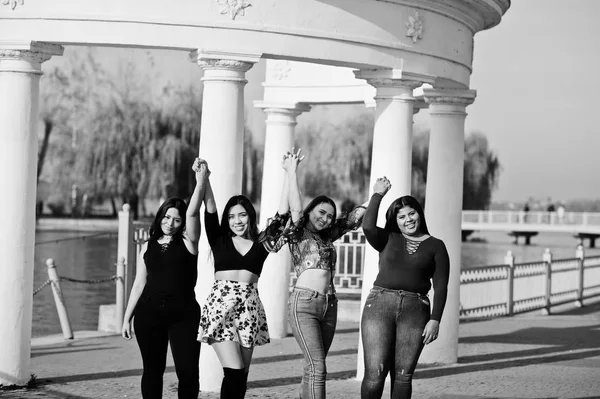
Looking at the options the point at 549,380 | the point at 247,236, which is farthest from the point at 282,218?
the point at 549,380

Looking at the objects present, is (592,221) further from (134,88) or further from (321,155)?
(134,88)

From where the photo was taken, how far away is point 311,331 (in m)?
9.00

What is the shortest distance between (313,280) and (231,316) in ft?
2.33

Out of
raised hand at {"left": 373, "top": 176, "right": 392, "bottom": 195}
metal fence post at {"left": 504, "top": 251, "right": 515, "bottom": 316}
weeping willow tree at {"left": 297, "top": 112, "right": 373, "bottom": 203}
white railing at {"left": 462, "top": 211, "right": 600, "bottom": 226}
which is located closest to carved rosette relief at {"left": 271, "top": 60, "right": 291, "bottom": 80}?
metal fence post at {"left": 504, "top": 251, "right": 515, "bottom": 316}

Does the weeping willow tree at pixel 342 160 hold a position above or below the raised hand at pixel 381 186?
above

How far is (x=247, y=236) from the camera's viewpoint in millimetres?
9078

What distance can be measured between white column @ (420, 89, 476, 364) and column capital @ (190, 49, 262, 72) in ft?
12.6

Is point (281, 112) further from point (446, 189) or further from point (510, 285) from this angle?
point (510, 285)

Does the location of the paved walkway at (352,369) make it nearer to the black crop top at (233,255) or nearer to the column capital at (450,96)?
the black crop top at (233,255)

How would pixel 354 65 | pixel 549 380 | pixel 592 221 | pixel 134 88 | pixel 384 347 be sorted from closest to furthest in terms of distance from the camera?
pixel 384 347
pixel 354 65
pixel 549 380
pixel 134 88
pixel 592 221

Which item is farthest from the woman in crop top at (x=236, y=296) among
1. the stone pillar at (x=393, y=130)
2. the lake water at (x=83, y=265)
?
the lake water at (x=83, y=265)

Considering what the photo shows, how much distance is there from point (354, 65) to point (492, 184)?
244 ft

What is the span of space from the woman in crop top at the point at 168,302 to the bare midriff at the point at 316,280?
0.87 m

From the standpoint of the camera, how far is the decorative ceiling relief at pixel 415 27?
12.9 meters
